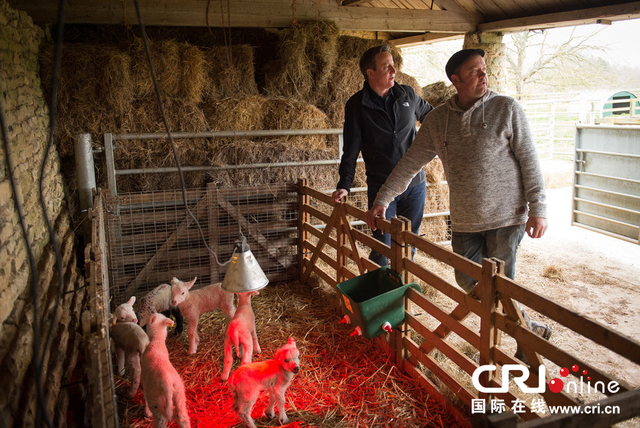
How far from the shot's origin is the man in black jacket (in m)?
3.81

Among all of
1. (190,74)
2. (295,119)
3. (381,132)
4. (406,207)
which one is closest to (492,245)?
(406,207)

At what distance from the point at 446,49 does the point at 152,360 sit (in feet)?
67.8

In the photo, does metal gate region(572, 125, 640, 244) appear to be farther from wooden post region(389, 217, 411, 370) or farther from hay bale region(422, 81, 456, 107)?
wooden post region(389, 217, 411, 370)

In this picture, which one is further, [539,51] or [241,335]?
[539,51]

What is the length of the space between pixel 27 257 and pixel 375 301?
1910mm

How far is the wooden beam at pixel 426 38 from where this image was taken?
7.02m

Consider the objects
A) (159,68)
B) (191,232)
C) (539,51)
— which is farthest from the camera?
(539,51)

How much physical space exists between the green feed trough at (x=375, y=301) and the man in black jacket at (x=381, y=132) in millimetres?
681

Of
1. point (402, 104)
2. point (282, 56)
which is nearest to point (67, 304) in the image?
point (402, 104)

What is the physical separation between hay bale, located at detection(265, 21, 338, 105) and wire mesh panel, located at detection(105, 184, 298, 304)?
1.54m

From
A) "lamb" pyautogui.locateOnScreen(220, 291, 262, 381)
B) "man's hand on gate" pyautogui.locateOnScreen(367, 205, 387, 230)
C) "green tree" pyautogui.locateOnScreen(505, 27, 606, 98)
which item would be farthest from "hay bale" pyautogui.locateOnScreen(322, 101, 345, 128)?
"green tree" pyautogui.locateOnScreen(505, 27, 606, 98)

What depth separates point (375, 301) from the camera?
268 cm

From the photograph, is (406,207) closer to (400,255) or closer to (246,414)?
(400,255)

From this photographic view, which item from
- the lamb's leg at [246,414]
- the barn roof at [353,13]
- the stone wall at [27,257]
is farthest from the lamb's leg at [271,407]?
the barn roof at [353,13]
